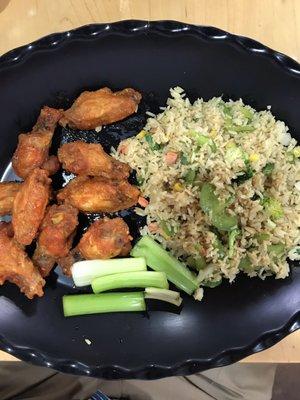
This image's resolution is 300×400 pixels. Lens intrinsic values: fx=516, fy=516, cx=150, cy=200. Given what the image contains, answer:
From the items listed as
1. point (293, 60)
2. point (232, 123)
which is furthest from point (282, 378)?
point (293, 60)

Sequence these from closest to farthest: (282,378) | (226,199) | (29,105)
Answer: (226,199) → (29,105) → (282,378)

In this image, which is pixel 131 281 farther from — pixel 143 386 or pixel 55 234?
pixel 143 386

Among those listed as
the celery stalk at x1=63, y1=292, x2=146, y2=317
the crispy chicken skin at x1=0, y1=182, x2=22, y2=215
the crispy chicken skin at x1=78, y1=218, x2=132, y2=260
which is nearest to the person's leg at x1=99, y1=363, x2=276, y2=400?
the celery stalk at x1=63, y1=292, x2=146, y2=317

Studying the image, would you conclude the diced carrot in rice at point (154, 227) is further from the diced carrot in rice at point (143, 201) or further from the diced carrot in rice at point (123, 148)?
the diced carrot in rice at point (123, 148)

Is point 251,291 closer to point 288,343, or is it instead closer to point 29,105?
point 288,343

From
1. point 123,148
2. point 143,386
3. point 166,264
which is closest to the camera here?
point 166,264

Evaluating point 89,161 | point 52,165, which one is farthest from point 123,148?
point 52,165
